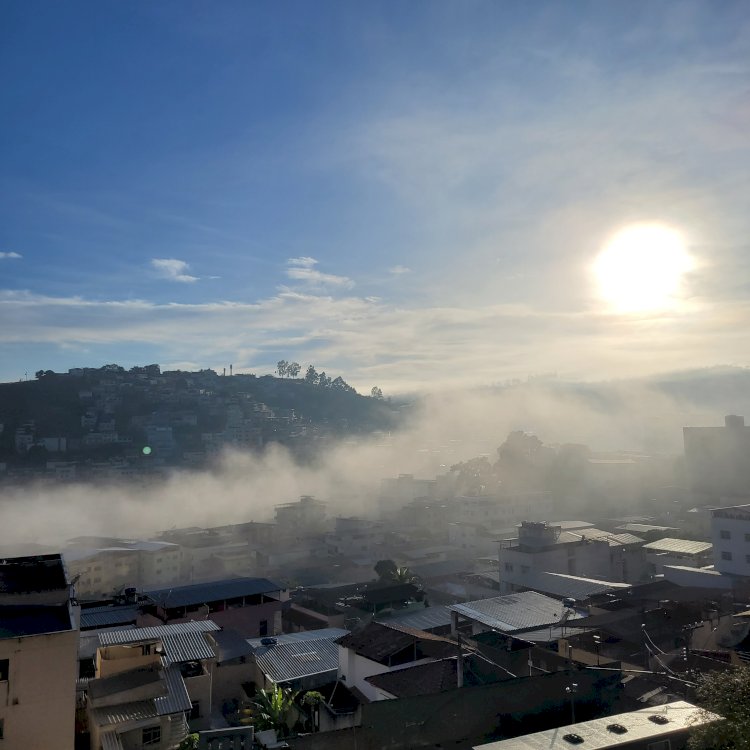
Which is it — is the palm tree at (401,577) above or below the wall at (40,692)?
below

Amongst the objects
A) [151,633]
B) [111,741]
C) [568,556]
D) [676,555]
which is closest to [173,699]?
[111,741]

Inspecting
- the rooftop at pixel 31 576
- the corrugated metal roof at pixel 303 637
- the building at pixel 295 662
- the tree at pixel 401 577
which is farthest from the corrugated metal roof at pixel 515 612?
the tree at pixel 401 577

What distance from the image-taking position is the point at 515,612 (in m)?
16.7

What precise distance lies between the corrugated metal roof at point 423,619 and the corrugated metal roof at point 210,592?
457 cm

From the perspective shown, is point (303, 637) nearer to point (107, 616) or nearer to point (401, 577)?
point (107, 616)

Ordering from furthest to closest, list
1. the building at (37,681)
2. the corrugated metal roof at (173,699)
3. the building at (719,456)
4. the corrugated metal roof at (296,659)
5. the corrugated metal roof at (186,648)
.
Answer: the building at (719,456) → the corrugated metal roof at (296,659) → the corrugated metal roof at (186,648) → the corrugated metal roof at (173,699) → the building at (37,681)

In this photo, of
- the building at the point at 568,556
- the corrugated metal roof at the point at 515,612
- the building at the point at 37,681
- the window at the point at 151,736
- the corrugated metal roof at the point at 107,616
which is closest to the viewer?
the building at the point at 37,681

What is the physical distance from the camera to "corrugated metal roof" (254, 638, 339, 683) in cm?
1498

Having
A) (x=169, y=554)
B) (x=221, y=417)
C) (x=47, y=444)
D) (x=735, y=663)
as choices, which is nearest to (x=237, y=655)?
(x=735, y=663)

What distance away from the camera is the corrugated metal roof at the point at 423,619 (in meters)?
19.8

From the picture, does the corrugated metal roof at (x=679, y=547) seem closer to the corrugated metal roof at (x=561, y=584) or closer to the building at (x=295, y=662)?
the corrugated metal roof at (x=561, y=584)

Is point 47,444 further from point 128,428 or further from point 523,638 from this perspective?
point 523,638

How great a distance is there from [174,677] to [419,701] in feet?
17.8

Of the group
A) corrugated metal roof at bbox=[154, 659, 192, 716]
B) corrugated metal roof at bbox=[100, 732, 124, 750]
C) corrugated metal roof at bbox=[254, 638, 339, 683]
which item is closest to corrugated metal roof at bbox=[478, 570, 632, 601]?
Result: corrugated metal roof at bbox=[254, 638, 339, 683]
